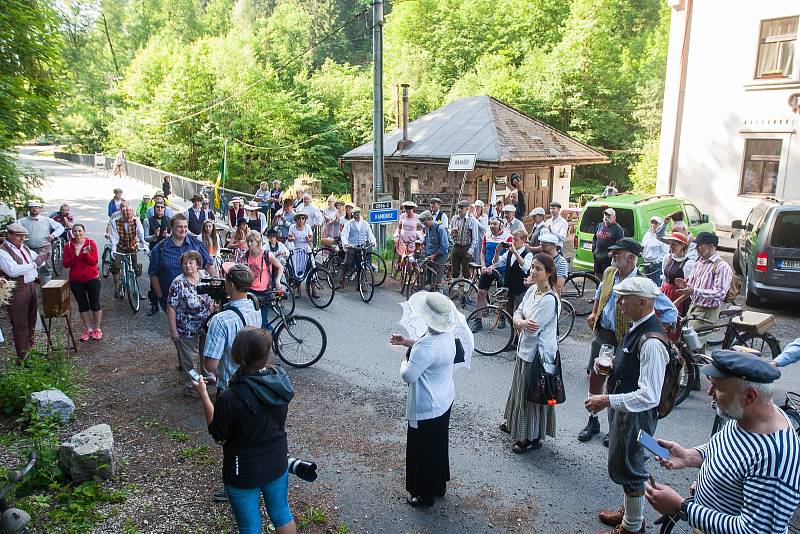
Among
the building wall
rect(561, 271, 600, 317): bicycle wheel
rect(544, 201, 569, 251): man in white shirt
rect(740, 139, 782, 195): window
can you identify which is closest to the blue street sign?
rect(544, 201, 569, 251): man in white shirt

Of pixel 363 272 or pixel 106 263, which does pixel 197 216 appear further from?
pixel 363 272

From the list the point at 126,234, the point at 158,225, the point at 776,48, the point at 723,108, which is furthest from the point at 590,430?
the point at 776,48

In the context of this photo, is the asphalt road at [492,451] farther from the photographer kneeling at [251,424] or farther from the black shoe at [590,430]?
the photographer kneeling at [251,424]

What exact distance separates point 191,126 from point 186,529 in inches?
1359

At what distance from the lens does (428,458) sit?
174 inches

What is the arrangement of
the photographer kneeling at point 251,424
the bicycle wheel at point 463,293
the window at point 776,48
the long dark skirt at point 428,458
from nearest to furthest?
the photographer kneeling at point 251,424
the long dark skirt at point 428,458
the bicycle wheel at point 463,293
the window at point 776,48

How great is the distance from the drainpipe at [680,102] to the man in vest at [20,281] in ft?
63.1

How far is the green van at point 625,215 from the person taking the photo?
1119 centimetres

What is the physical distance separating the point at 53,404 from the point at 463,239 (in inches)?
285

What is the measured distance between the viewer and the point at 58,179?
35.7 m

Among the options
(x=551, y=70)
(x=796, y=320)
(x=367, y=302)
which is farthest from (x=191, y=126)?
(x=796, y=320)

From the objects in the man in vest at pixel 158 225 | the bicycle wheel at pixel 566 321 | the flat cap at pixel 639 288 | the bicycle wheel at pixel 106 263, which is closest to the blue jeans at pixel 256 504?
the flat cap at pixel 639 288

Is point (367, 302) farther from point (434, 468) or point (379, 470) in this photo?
point (434, 468)

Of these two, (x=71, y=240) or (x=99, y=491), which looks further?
(x=71, y=240)
